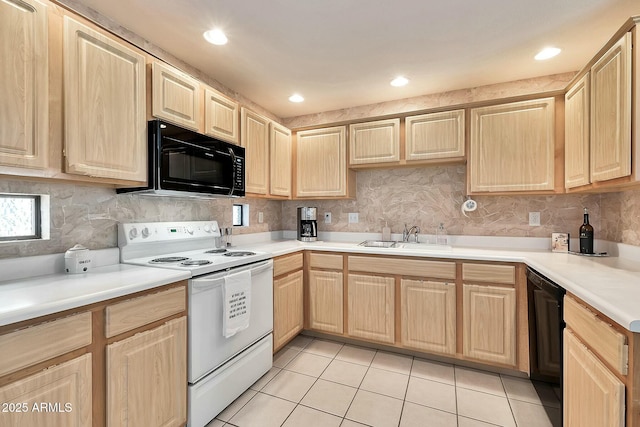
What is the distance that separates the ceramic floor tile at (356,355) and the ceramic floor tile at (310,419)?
2.26ft

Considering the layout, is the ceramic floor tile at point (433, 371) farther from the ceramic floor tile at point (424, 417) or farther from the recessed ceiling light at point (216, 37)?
the recessed ceiling light at point (216, 37)

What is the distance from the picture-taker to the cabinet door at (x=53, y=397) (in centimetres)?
93

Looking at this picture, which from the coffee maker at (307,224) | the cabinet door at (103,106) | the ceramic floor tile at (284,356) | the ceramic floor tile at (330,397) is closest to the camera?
the cabinet door at (103,106)

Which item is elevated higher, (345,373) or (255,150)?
(255,150)

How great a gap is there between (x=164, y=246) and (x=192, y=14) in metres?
1.52

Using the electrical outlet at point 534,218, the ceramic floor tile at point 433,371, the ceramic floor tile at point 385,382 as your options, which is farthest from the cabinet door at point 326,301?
the electrical outlet at point 534,218

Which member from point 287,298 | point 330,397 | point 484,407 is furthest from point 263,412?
point 484,407

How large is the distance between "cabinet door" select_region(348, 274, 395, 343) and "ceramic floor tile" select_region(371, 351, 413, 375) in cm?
15

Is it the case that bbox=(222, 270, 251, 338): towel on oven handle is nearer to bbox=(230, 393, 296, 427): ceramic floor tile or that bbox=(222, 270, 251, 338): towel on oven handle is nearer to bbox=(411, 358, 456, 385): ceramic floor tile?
bbox=(230, 393, 296, 427): ceramic floor tile

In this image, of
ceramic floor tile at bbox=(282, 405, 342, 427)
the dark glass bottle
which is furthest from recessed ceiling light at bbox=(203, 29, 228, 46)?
the dark glass bottle

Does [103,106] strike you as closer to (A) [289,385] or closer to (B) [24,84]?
(B) [24,84]

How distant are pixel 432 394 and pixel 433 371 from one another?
0.32m

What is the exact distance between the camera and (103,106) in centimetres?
148

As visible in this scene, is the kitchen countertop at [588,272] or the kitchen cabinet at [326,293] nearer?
the kitchen countertop at [588,272]
